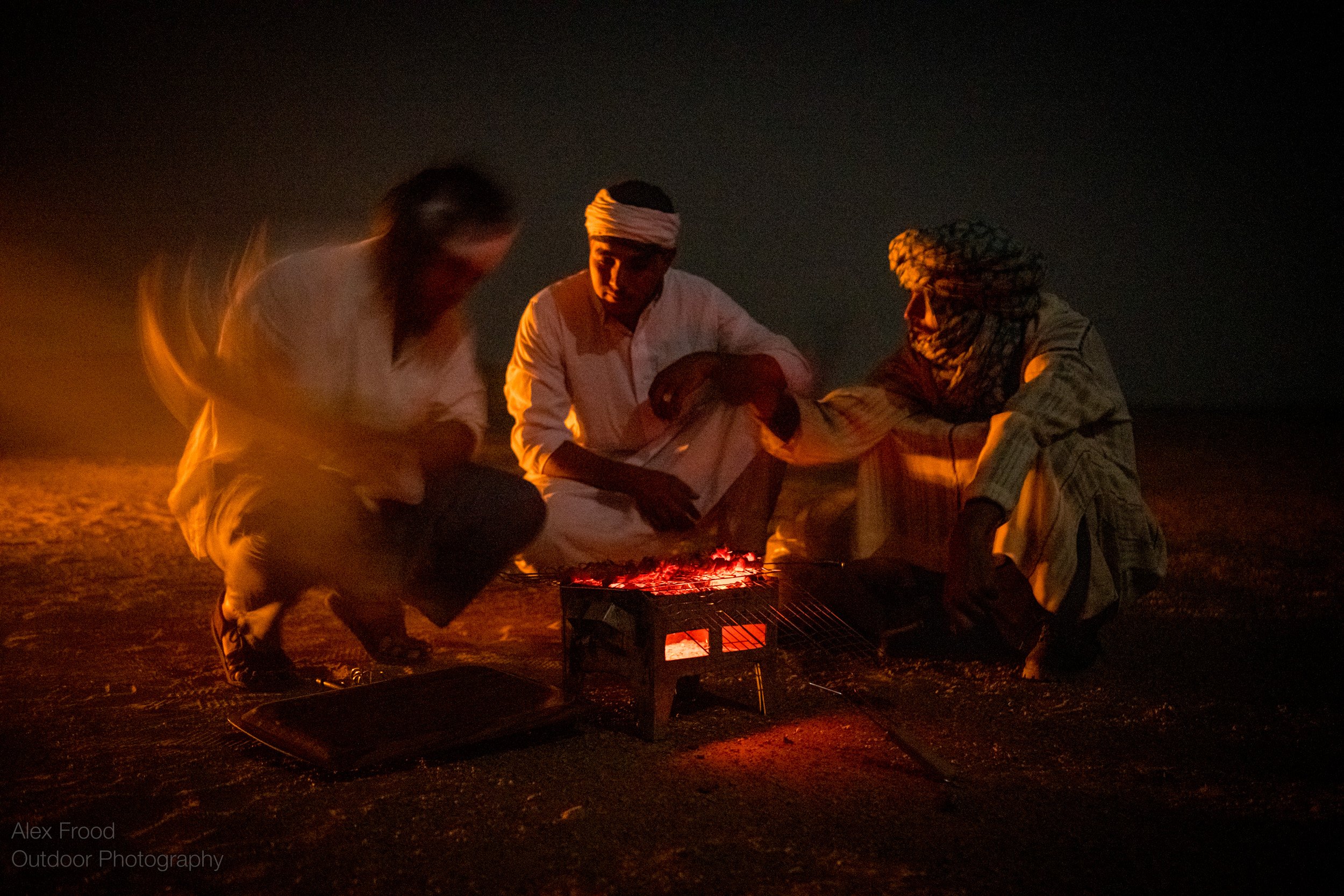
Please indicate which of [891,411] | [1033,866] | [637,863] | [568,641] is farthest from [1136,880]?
[891,411]

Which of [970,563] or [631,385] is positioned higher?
[631,385]

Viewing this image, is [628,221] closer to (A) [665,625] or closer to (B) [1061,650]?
(A) [665,625]

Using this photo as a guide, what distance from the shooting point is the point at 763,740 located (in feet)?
10.8

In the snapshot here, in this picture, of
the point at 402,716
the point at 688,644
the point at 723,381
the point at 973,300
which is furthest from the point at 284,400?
the point at 973,300

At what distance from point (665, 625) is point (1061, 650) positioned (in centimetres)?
170

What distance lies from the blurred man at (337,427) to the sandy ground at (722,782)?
438 mm

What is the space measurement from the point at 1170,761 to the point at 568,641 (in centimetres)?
192

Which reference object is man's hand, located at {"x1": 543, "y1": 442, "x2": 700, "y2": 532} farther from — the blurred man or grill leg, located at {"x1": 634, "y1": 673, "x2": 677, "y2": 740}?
grill leg, located at {"x1": 634, "y1": 673, "x2": 677, "y2": 740}

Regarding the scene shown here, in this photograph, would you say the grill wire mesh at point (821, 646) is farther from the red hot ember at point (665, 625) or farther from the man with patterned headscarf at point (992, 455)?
the man with patterned headscarf at point (992, 455)

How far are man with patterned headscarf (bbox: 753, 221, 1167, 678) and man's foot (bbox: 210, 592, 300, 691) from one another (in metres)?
2.06

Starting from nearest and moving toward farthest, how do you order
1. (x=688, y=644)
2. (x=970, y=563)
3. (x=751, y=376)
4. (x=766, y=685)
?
(x=688, y=644)
(x=970, y=563)
(x=766, y=685)
(x=751, y=376)

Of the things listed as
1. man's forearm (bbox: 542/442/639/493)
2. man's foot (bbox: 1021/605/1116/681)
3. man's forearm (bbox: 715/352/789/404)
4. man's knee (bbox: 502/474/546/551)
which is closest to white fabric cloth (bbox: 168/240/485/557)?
man's knee (bbox: 502/474/546/551)

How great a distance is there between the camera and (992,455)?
355cm

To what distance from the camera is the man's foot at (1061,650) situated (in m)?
3.91
